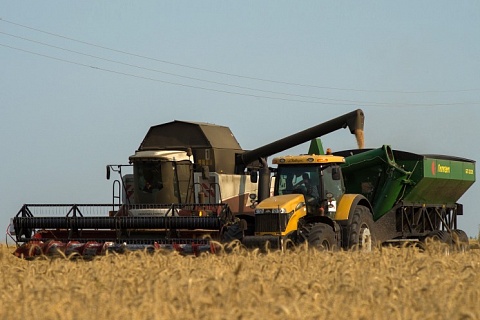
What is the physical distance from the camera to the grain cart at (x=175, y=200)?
1825 centimetres

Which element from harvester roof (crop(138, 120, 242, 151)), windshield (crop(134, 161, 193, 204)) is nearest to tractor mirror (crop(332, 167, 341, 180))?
windshield (crop(134, 161, 193, 204))

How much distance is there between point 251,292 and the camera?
287 inches

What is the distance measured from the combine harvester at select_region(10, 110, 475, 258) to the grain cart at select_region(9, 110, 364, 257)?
1.0 inches

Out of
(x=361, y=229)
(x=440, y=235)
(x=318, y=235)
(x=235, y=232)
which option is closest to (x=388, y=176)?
(x=361, y=229)

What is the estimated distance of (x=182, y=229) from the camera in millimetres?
→ 18547

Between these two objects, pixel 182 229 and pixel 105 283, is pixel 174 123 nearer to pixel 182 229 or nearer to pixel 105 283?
pixel 182 229

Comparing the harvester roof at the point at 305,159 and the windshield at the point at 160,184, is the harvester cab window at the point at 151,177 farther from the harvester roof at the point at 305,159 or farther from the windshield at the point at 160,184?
the harvester roof at the point at 305,159

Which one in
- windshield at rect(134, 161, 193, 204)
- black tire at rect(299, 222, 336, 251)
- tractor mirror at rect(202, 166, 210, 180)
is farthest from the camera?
tractor mirror at rect(202, 166, 210, 180)

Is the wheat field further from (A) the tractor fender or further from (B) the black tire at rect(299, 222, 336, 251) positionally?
(A) the tractor fender

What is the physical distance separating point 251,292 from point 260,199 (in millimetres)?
11085

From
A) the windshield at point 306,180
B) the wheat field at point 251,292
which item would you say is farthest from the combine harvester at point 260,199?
the wheat field at point 251,292

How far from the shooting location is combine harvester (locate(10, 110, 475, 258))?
16.5 metres

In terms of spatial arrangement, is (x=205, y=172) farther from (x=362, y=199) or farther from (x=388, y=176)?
(x=362, y=199)

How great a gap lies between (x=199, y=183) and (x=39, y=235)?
14.2 ft
